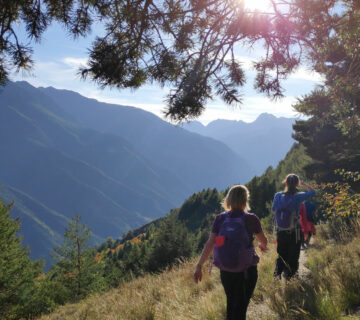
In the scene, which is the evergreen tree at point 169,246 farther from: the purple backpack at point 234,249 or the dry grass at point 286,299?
the purple backpack at point 234,249

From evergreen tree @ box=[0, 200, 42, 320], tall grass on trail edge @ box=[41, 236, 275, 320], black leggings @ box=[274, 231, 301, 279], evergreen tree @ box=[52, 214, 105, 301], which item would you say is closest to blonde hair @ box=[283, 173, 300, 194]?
black leggings @ box=[274, 231, 301, 279]

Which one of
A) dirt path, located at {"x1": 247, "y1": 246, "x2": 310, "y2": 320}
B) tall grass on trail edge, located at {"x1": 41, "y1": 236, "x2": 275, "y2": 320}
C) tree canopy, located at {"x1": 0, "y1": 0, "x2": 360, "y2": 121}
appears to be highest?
tree canopy, located at {"x1": 0, "y1": 0, "x2": 360, "y2": 121}

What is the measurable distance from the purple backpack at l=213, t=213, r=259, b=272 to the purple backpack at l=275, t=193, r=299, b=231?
187 cm

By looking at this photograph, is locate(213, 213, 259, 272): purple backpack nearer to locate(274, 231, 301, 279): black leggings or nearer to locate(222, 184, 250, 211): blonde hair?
locate(222, 184, 250, 211): blonde hair

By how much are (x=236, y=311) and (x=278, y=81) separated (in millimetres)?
3319

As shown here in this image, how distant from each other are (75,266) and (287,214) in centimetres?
2160

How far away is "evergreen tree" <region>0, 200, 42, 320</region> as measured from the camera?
17.8 meters

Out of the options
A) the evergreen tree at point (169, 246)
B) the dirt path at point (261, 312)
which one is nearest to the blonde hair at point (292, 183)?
the dirt path at point (261, 312)

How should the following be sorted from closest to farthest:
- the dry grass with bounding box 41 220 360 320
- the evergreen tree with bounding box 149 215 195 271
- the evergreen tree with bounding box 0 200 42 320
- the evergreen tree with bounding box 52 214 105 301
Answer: the dry grass with bounding box 41 220 360 320
the evergreen tree with bounding box 0 200 42 320
the evergreen tree with bounding box 52 214 105 301
the evergreen tree with bounding box 149 215 195 271

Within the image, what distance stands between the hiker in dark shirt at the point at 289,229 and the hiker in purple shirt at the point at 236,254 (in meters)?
1.70

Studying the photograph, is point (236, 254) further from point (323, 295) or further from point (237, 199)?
point (323, 295)

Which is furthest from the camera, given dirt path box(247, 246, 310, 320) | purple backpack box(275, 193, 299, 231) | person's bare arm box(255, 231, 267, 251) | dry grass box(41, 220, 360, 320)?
purple backpack box(275, 193, 299, 231)

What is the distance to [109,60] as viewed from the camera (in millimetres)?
3965

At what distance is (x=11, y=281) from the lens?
60.6 feet
